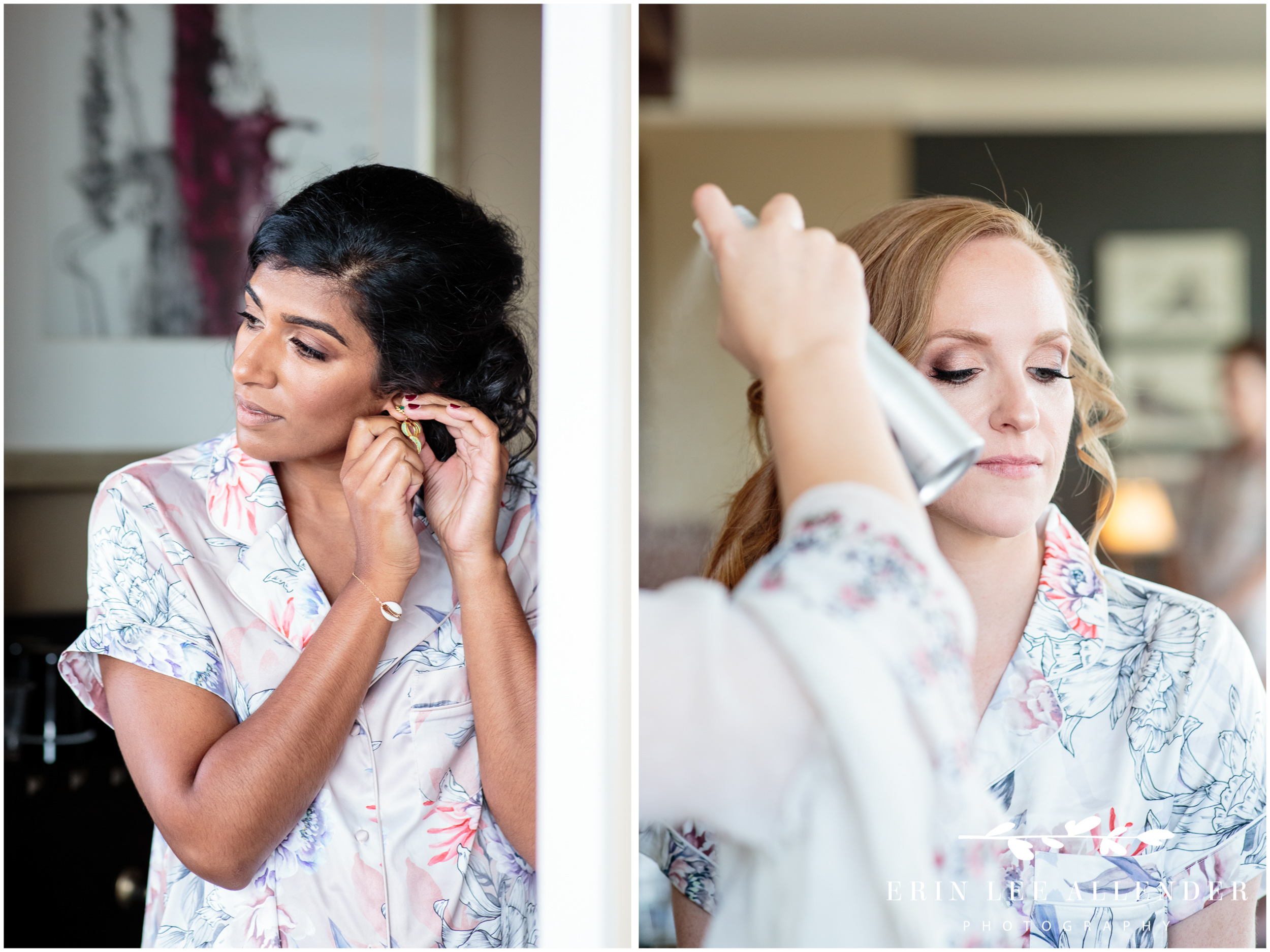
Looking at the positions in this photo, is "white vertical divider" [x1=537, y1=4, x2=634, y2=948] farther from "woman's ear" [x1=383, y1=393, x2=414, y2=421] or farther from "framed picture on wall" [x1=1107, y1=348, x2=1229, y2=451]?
"framed picture on wall" [x1=1107, y1=348, x2=1229, y2=451]

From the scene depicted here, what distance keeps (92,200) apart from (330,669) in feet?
3.26

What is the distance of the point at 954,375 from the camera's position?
39.4 inches

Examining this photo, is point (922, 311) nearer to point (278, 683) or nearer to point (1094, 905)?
point (1094, 905)

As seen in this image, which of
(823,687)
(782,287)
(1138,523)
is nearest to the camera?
Result: (823,687)

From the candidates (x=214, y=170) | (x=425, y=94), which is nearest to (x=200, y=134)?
(x=214, y=170)

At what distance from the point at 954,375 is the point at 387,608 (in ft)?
2.08

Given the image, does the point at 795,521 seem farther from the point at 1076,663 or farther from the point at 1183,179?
the point at 1183,179

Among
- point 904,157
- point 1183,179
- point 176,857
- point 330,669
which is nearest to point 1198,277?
point 1183,179

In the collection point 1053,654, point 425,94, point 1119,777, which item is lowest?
point 1119,777

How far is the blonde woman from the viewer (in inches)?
39.3

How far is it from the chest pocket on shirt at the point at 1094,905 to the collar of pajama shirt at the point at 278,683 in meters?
0.54

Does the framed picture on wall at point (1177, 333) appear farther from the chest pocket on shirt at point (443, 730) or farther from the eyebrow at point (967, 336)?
the chest pocket on shirt at point (443, 730)

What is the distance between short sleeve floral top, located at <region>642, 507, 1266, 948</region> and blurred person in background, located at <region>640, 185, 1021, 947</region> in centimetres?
6

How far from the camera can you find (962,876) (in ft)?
3.14
